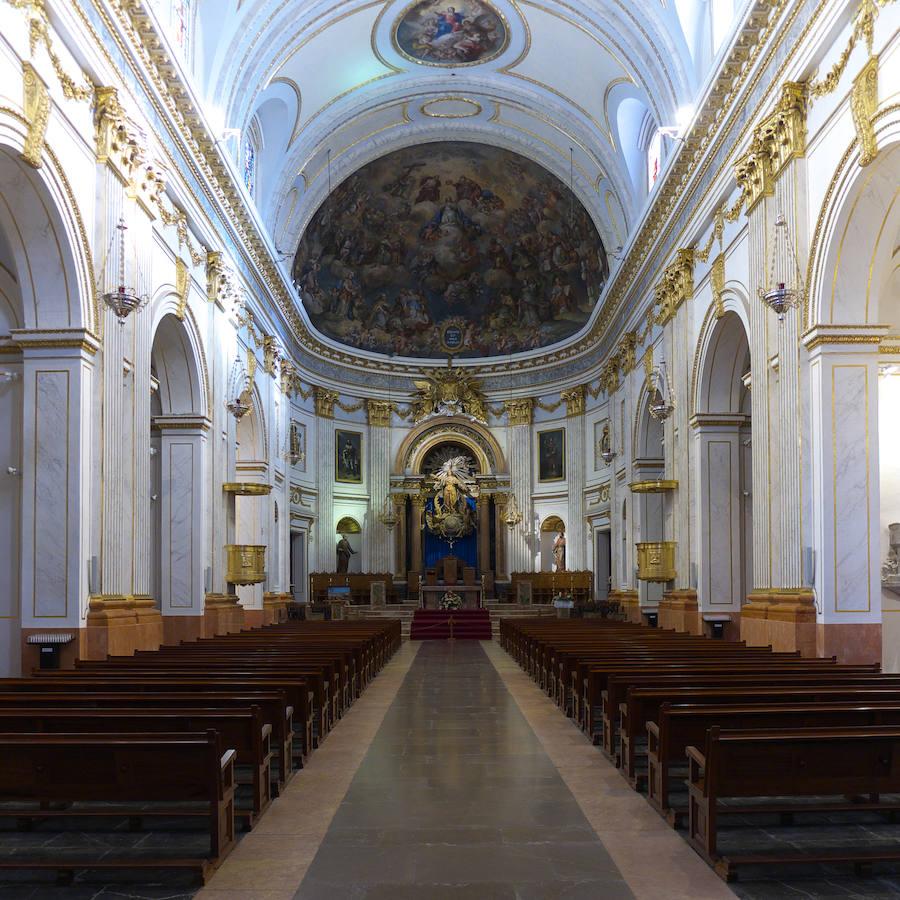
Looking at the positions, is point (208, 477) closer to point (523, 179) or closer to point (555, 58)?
point (555, 58)

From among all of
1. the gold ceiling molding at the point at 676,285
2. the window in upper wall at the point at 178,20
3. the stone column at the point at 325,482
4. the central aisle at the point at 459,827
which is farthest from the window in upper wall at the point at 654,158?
the central aisle at the point at 459,827

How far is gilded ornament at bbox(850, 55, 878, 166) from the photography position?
35.4ft

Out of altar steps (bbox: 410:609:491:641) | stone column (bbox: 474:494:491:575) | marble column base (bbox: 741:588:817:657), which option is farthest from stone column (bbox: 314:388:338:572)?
marble column base (bbox: 741:588:817:657)

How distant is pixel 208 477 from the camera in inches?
768

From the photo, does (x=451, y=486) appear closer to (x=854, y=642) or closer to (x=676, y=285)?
(x=676, y=285)

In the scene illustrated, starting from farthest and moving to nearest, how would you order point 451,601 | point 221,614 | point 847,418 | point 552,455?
1. point 552,455
2. point 451,601
3. point 221,614
4. point 847,418

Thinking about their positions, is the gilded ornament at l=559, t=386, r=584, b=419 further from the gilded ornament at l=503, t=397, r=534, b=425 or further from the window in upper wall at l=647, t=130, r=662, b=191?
the window in upper wall at l=647, t=130, r=662, b=191

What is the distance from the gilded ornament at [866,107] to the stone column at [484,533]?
1045 inches

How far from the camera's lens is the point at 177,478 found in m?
18.9

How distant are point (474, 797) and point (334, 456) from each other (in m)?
29.3

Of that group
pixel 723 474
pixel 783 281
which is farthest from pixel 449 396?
pixel 783 281

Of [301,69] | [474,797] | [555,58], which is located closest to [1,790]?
[474,797]

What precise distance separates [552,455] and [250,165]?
15984mm

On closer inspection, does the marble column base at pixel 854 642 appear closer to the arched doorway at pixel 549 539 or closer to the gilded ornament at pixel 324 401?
the arched doorway at pixel 549 539
